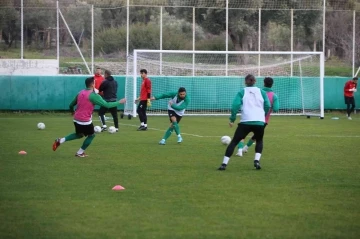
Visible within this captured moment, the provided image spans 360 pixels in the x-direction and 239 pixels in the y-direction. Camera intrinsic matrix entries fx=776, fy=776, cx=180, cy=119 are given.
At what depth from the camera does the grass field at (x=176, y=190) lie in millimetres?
9672

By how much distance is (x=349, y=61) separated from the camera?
4216 centimetres

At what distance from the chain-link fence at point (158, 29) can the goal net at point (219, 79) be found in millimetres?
1103

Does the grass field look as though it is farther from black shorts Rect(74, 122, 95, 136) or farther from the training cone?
black shorts Rect(74, 122, 95, 136)

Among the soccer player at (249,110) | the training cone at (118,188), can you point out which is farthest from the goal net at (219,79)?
the training cone at (118,188)

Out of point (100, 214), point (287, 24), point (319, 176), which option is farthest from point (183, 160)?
point (287, 24)

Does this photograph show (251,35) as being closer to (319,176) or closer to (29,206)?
(319,176)

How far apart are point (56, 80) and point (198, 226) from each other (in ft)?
91.1

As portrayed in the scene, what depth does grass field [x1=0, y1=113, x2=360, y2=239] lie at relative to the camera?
31.7 feet

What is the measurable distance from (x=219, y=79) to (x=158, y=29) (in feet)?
14.7

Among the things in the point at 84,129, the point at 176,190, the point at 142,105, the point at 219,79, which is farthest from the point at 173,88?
the point at 176,190

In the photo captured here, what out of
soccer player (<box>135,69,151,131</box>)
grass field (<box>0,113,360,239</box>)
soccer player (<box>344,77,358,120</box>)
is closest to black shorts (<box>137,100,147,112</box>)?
soccer player (<box>135,69,151,131</box>)

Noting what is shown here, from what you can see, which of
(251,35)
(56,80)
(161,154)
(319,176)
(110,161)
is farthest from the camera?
(251,35)

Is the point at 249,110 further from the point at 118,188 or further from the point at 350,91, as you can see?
the point at 350,91

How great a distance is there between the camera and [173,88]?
37.4 m
